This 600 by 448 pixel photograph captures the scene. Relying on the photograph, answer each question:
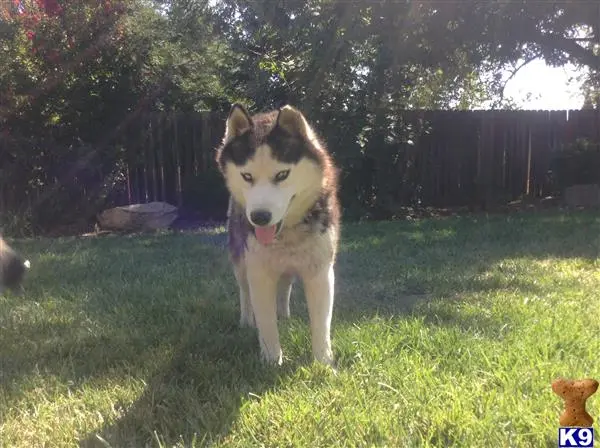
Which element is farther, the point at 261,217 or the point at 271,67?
the point at 271,67

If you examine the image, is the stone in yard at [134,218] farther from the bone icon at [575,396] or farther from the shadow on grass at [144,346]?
the bone icon at [575,396]

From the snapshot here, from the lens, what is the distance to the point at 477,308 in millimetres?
3396

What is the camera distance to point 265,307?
2.59 metres

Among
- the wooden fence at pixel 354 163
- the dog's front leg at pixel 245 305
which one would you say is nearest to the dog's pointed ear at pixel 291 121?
the dog's front leg at pixel 245 305

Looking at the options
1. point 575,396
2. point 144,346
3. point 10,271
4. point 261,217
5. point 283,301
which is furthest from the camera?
point 10,271

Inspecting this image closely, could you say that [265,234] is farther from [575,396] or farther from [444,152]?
[444,152]

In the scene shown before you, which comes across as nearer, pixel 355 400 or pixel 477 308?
pixel 355 400

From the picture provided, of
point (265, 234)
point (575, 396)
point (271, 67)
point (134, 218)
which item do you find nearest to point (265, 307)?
point (265, 234)

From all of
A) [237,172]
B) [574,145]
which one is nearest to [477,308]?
[237,172]

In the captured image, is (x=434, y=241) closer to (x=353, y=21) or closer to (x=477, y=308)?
(x=477, y=308)

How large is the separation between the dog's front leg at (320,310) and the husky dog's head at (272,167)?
0.30 metres

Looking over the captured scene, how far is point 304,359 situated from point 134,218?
20.4ft

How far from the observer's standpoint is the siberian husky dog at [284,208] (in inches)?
93.6

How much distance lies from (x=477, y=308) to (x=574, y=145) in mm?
8221
